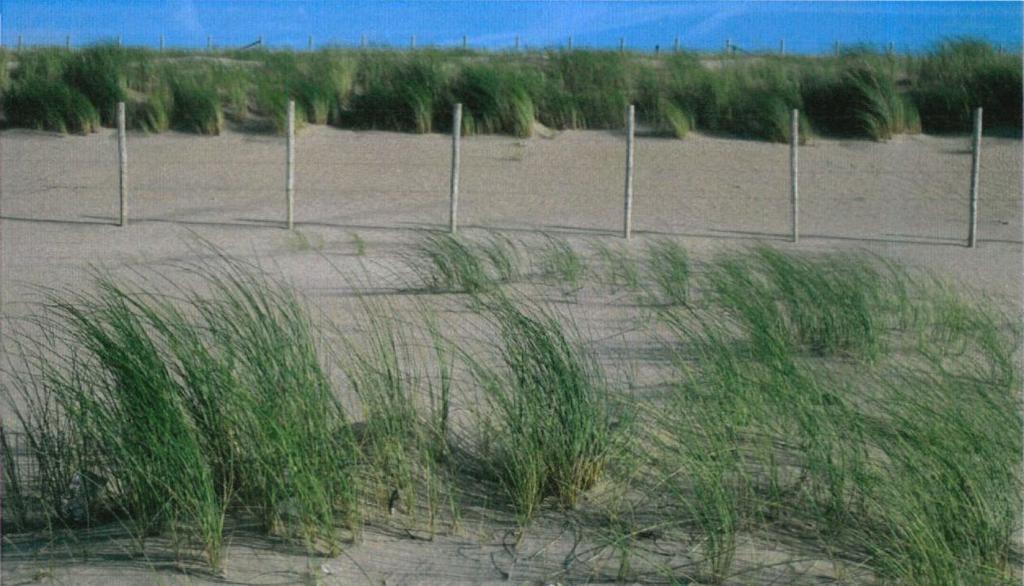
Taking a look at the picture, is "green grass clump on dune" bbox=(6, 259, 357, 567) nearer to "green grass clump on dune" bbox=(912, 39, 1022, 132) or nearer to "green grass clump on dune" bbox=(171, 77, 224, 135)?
"green grass clump on dune" bbox=(171, 77, 224, 135)

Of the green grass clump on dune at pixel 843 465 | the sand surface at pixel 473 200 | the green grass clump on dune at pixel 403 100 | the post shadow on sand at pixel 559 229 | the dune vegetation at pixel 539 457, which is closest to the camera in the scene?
the green grass clump on dune at pixel 843 465

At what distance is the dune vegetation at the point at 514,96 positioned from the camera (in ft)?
79.1

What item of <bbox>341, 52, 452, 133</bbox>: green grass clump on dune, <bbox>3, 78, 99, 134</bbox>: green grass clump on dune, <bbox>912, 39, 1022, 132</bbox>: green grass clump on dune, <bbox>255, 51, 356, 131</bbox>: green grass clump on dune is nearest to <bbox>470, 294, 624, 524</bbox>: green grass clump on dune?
<bbox>255, 51, 356, 131</bbox>: green grass clump on dune

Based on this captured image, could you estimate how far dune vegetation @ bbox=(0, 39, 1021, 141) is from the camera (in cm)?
2411

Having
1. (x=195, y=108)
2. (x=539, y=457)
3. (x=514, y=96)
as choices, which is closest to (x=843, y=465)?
(x=539, y=457)

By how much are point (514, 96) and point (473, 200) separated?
4834 millimetres

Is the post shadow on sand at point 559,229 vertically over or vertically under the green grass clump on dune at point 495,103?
under

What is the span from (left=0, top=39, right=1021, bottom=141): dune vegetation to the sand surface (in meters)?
0.67

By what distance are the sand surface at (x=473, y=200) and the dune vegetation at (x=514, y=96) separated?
674 millimetres

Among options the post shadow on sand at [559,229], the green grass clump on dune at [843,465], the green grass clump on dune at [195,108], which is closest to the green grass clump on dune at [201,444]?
the green grass clump on dune at [843,465]

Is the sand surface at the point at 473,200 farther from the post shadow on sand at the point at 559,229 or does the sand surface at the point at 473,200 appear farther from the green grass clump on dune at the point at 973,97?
the green grass clump on dune at the point at 973,97

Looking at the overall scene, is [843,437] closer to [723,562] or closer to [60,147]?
[723,562]

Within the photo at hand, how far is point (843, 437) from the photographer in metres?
4.70

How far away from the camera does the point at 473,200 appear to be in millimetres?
19750
